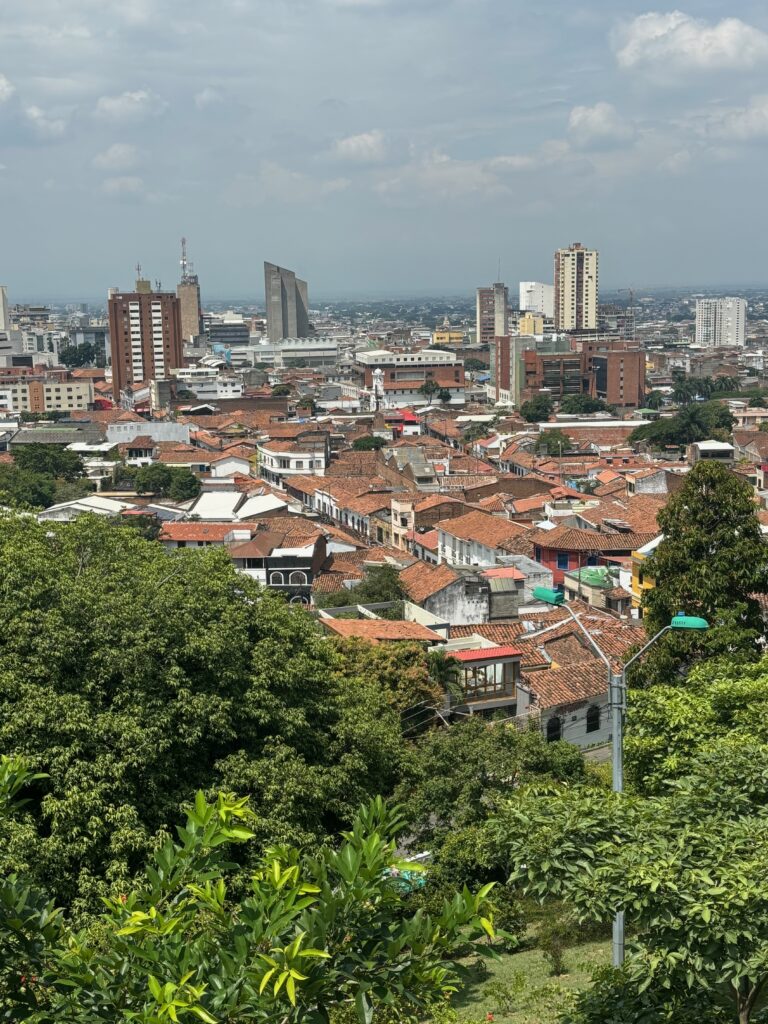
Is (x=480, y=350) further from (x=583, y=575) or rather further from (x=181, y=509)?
(x=583, y=575)

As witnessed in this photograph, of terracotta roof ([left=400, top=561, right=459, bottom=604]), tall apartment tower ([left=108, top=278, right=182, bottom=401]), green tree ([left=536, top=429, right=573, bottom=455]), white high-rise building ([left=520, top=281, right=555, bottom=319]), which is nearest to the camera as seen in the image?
terracotta roof ([left=400, top=561, right=459, bottom=604])

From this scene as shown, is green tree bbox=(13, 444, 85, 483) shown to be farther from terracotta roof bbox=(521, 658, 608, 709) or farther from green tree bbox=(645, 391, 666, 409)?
green tree bbox=(645, 391, 666, 409)

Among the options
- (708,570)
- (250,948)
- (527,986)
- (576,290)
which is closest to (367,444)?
(708,570)

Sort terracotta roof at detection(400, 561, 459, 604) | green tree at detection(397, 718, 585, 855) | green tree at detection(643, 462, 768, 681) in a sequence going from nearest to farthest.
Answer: green tree at detection(397, 718, 585, 855)
green tree at detection(643, 462, 768, 681)
terracotta roof at detection(400, 561, 459, 604)

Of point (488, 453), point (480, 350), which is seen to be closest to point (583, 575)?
point (488, 453)

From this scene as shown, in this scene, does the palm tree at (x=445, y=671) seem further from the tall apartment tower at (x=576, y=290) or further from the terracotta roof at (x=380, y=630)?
the tall apartment tower at (x=576, y=290)

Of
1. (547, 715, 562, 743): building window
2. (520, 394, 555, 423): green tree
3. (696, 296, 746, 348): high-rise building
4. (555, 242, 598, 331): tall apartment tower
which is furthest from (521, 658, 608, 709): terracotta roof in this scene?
(696, 296, 746, 348): high-rise building

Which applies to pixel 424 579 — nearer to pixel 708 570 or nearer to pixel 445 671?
pixel 445 671
